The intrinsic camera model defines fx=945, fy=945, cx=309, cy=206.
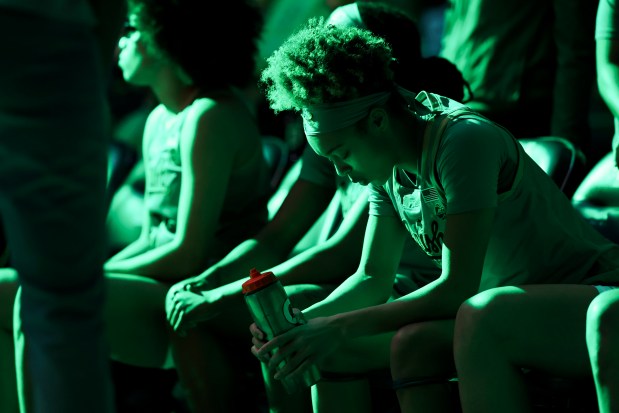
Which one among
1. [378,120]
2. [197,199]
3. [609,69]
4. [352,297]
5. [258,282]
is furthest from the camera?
[197,199]

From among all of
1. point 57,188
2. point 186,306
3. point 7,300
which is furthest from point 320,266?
point 57,188

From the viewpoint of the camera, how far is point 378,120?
185cm

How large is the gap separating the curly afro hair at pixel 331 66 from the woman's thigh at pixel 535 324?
0.49 m

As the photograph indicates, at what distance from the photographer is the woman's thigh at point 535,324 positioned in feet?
5.26

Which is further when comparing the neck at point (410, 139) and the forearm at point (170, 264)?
the forearm at point (170, 264)

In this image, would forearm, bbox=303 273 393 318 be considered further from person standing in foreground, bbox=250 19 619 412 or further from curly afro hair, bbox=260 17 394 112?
curly afro hair, bbox=260 17 394 112

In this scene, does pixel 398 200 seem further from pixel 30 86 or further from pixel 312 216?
pixel 30 86

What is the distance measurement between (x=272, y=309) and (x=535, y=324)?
0.48 metres

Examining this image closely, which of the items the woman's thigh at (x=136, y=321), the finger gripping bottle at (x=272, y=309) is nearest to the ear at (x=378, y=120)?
the finger gripping bottle at (x=272, y=309)

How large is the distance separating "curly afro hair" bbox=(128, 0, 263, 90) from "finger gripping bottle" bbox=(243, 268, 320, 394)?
107cm

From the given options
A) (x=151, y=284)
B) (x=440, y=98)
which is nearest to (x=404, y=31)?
(x=440, y=98)

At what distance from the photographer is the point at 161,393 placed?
2.82 m

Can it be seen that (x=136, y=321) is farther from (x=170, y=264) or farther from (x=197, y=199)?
(x=197, y=199)

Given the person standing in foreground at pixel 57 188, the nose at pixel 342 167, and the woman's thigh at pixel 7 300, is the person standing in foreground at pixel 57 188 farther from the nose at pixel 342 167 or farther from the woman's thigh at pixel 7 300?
the woman's thigh at pixel 7 300
